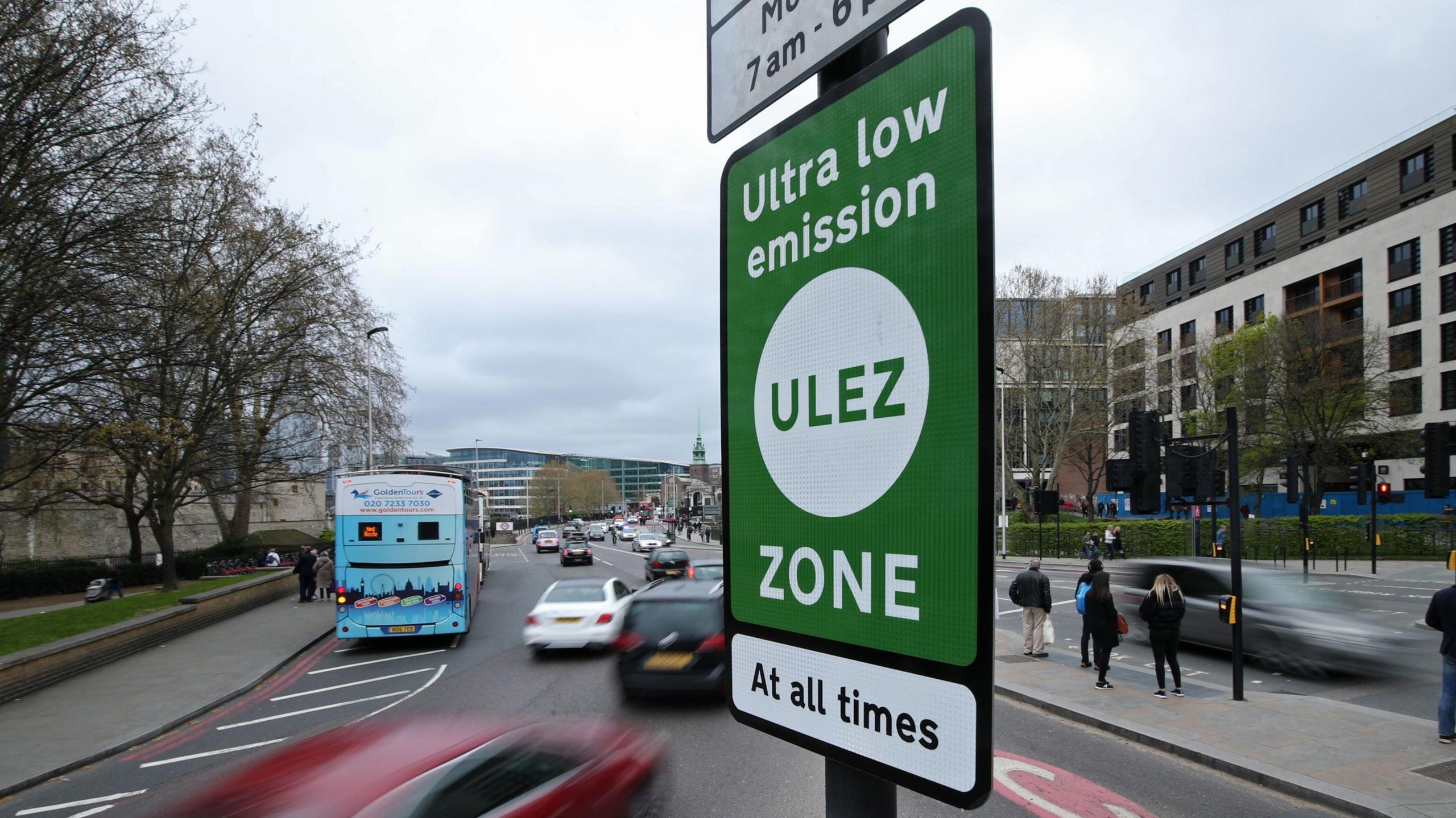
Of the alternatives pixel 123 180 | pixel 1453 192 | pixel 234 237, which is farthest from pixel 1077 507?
pixel 123 180

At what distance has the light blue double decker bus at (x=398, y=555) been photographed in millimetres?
15352

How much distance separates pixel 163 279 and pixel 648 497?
6666 inches

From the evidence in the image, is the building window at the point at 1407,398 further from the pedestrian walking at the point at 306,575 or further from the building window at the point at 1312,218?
the pedestrian walking at the point at 306,575

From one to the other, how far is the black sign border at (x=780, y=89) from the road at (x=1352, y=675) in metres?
5.53

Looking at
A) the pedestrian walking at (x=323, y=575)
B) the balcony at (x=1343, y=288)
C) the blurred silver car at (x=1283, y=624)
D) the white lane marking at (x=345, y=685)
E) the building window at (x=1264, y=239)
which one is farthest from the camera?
the building window at (x=1264, y=239)

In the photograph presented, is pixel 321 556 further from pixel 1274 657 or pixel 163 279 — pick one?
pixel 1274 657

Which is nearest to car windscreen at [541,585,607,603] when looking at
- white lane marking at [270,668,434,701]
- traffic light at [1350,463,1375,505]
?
white lane marking at [270,668,434,701]

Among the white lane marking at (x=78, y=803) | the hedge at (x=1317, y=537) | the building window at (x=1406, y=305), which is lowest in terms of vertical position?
the hedge at (x=1317, y=537)

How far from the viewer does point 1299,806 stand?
673cm

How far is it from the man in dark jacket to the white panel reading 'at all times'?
971 cm

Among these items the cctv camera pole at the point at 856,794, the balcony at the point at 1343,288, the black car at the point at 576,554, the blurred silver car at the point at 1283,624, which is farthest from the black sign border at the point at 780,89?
the balcony at the point at 1343,288

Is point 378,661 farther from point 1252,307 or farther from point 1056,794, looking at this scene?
point 1252,307

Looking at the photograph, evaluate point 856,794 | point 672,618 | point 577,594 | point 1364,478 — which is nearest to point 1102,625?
point 672,618

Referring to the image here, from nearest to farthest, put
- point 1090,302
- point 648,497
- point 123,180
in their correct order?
point 123,180
point 1090,302
point 648,497
